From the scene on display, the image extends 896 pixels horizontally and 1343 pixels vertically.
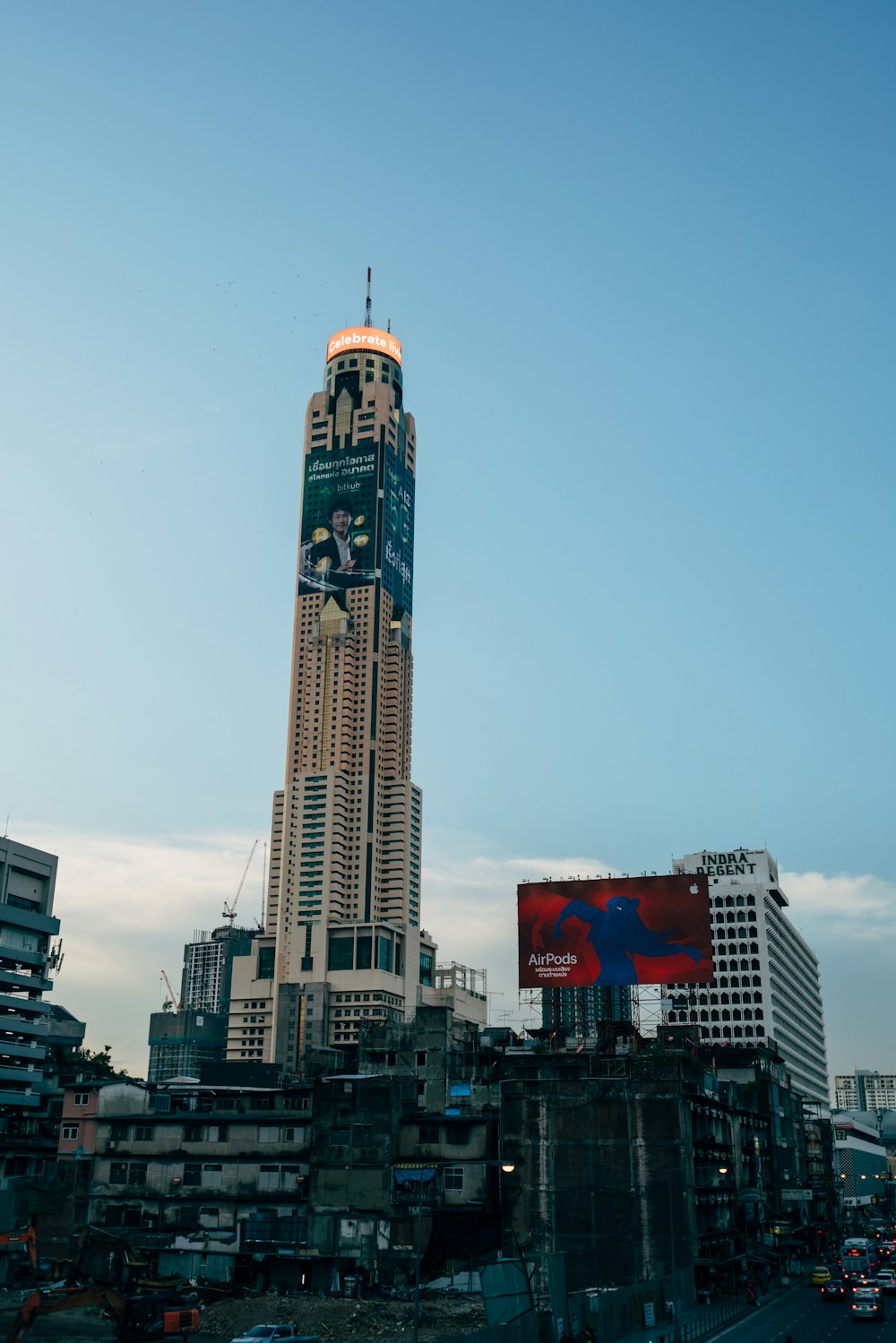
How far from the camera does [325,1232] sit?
270 feet

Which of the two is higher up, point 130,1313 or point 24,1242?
point 24,1242

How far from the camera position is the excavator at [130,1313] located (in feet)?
206

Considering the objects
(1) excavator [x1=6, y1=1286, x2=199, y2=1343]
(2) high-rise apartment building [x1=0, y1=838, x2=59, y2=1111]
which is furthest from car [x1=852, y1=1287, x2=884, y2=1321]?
(2) high-rise apartment building [x1=0, y1=838, x2=59, y2=1111]

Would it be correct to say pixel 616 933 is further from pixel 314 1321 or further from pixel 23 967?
pixel 23 967

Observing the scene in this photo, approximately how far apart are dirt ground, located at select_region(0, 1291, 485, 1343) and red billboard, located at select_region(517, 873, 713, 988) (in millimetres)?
30643

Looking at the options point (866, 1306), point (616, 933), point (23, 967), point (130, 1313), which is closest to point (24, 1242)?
point (130, 1313)

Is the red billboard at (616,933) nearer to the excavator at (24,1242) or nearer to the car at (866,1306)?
the car at (866,1306)

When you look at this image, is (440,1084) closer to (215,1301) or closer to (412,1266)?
(412,1266)

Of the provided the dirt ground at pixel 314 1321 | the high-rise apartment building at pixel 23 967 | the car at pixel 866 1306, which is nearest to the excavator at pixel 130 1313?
the dirt ground at pixel 314 1321

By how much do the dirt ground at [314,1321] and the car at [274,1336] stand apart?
3.13 m

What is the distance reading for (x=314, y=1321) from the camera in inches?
2633

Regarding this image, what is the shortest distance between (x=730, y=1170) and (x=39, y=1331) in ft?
193

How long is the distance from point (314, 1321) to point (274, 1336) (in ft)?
22.9

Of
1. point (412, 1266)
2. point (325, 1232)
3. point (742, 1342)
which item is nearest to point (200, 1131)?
point (325, 1232)
